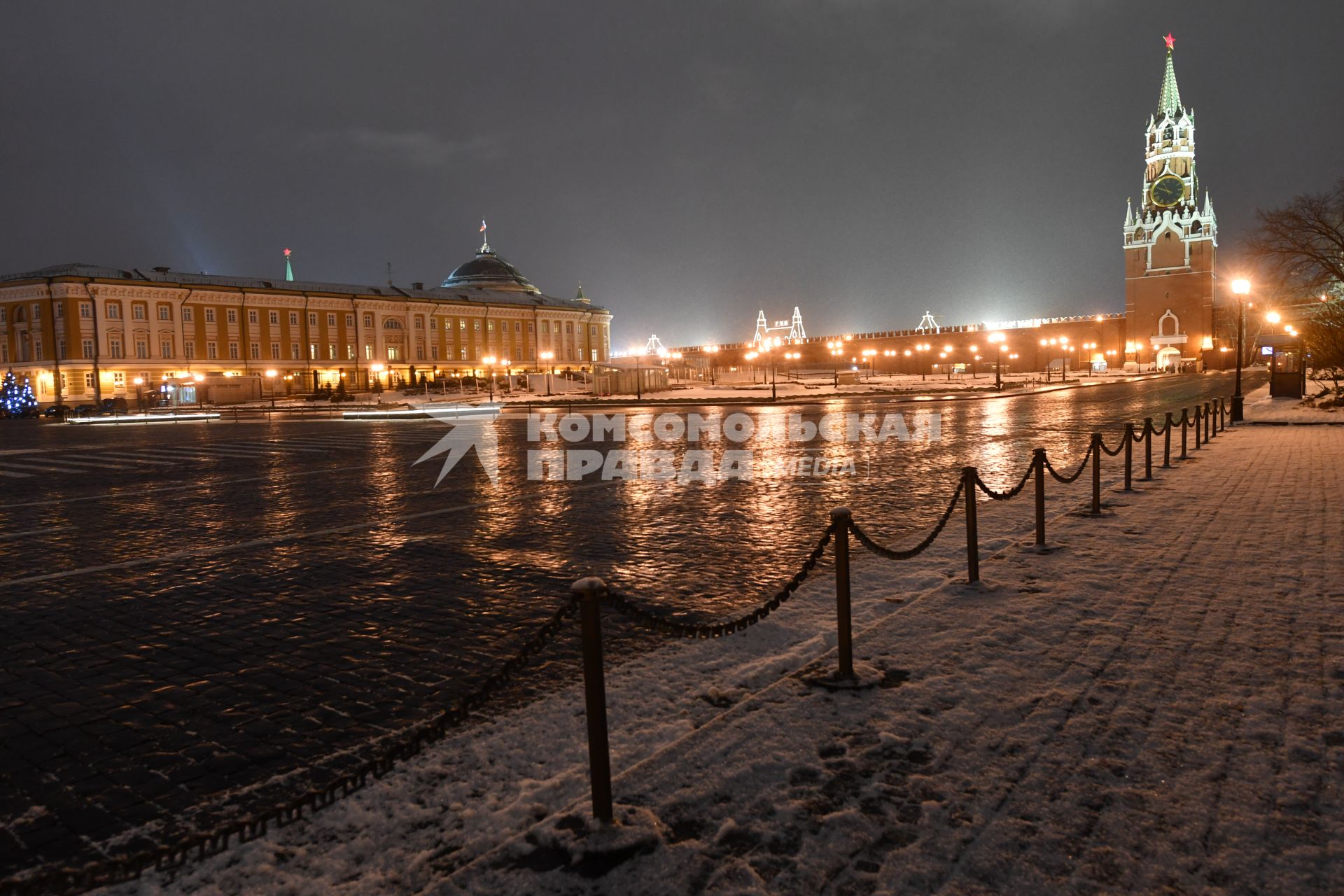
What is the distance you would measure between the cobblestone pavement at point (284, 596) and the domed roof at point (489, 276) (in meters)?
103

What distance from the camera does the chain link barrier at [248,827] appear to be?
8.30 ft

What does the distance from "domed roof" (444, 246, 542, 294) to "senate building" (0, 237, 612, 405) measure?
8072 millimetres

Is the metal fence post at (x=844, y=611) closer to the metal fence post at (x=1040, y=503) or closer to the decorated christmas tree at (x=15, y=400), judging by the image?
the metal fence post at (x=1040, y=503)

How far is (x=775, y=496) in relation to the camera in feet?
39.6

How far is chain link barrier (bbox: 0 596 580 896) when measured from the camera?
2.53 metres

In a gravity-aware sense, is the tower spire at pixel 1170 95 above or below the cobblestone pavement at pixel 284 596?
above

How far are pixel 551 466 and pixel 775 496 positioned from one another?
625cm

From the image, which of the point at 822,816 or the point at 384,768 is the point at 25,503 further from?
the point at 822,816

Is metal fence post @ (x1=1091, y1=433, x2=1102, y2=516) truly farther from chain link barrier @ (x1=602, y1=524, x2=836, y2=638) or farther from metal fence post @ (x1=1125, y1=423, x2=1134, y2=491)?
chain link barrier @ (x1=602, y1=524, x2=836, y2=638)

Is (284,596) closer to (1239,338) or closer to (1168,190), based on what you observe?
(1239,338)

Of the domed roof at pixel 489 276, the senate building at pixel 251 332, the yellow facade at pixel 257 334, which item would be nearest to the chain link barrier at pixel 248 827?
the senate building at pixel 251 332

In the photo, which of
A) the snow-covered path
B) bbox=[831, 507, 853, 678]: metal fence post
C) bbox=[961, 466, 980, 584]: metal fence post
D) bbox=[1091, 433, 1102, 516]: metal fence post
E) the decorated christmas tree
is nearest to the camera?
the snow-covered path

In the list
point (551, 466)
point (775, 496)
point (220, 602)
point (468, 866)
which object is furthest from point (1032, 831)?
point (551, 466)

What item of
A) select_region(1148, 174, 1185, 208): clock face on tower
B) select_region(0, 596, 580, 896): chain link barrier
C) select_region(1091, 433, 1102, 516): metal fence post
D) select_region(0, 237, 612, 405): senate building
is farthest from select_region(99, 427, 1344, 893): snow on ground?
select_region(1148, 174, 1185, 208): clock face on tower
